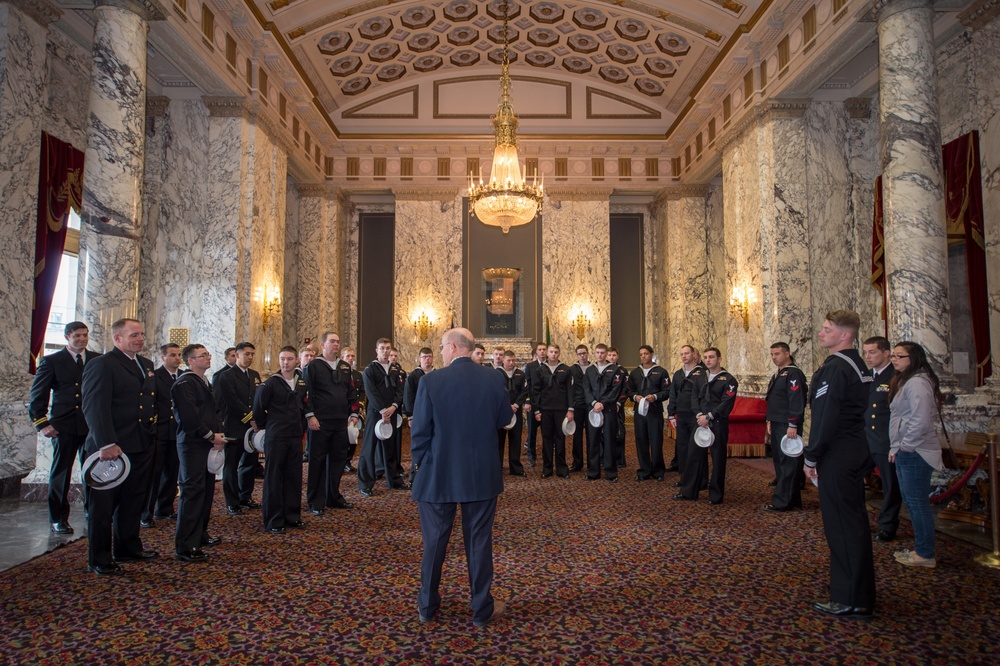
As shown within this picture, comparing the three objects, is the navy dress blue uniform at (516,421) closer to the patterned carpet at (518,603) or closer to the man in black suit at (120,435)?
the patterned carpet at (518,603)

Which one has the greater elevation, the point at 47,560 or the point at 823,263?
the point at 823,263

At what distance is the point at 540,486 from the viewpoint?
328 inches

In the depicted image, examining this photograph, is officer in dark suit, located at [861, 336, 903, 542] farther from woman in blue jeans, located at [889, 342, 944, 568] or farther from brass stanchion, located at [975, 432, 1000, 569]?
brass stanchion, located at [975, 432, 1000, 569]

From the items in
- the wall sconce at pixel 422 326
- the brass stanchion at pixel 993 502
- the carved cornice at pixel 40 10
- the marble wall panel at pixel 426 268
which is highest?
the carved cornice at pixel 40 10

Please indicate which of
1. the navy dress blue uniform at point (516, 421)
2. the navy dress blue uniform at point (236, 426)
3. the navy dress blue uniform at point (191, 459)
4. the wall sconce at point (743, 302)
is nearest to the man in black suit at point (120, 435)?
the navy dress blue uniform at point (191, 459)

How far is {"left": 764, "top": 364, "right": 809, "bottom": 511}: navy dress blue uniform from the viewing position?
673 cm

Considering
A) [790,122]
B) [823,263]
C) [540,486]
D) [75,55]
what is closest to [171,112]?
[75,55]

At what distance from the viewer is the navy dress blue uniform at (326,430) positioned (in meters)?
6.65

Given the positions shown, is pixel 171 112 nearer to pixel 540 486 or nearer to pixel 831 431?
pixel 540 486

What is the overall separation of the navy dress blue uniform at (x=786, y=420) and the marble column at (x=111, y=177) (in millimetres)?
7577

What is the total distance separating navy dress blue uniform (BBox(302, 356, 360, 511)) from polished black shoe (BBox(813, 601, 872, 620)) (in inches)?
184

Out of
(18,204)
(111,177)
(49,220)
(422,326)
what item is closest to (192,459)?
(111,177)

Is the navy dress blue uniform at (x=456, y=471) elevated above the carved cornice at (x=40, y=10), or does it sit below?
below

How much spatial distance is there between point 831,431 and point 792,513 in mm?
3198
